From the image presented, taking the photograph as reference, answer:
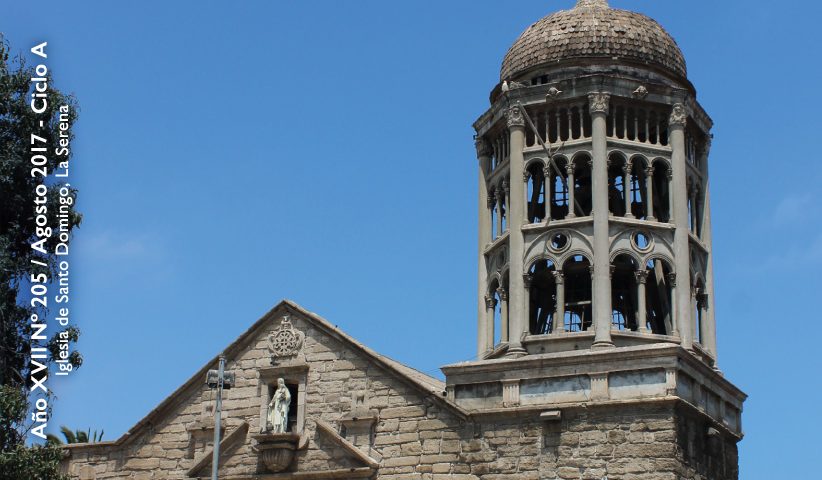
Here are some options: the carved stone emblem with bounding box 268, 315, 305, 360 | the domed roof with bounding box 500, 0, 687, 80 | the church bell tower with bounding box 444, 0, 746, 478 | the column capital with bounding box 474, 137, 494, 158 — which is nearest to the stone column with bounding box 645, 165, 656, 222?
the church bell tower with bounding box 444, 0, 746, 478

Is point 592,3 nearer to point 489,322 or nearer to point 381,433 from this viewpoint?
point 489,322

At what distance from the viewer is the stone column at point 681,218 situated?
3281 centimetres

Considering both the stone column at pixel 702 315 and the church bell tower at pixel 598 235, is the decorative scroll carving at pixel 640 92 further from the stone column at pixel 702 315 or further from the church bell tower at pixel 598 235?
the stone column at pixel 702 315

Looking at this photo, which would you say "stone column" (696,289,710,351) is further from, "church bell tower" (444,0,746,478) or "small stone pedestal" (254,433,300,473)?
"small stone pedestal" (254,433,300,473)

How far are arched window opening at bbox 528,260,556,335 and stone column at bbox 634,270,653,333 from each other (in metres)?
2.74

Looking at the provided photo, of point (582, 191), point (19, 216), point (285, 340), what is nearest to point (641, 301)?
point (582, 191)

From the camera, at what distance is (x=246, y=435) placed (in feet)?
111

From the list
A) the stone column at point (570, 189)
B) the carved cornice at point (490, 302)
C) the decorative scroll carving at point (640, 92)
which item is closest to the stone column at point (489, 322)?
the carved cornice at point (490, 302)

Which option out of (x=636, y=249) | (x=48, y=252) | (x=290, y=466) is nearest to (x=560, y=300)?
(x=636, y=249)

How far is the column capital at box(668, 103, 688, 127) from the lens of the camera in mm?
34469

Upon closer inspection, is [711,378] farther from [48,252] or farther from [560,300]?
[48,252]

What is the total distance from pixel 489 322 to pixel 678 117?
717cm

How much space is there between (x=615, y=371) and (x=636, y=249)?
13.1ft

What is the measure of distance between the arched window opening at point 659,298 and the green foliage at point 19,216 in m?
15.1
